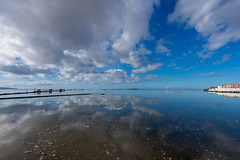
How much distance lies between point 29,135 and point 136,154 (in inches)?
459

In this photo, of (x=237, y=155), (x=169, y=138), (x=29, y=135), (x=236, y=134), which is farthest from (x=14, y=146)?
(x=236, y=134)

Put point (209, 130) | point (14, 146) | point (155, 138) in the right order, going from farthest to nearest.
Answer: point (209, 130) < point (155, 138) < point (14, 146)

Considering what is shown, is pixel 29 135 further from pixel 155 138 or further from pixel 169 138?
pixel 169 138

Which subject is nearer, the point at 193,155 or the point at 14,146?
the point at 193,155

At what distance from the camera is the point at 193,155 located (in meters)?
7.67

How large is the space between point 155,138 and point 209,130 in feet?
25.7

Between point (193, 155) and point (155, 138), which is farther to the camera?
point (155, 138)

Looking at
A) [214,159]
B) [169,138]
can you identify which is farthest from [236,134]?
[169,138]

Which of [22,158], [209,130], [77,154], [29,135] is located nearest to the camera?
[22,158]

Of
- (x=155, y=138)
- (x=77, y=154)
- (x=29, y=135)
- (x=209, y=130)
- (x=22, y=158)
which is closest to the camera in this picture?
(x=22, y=158)

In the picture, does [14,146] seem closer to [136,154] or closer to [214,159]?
[136,154]

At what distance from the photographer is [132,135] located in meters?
10.8

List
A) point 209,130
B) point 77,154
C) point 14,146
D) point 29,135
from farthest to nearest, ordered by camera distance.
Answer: point 209,130
point 29,135
point 14,146
point 77,154

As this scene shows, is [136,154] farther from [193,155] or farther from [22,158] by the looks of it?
[22,158]
